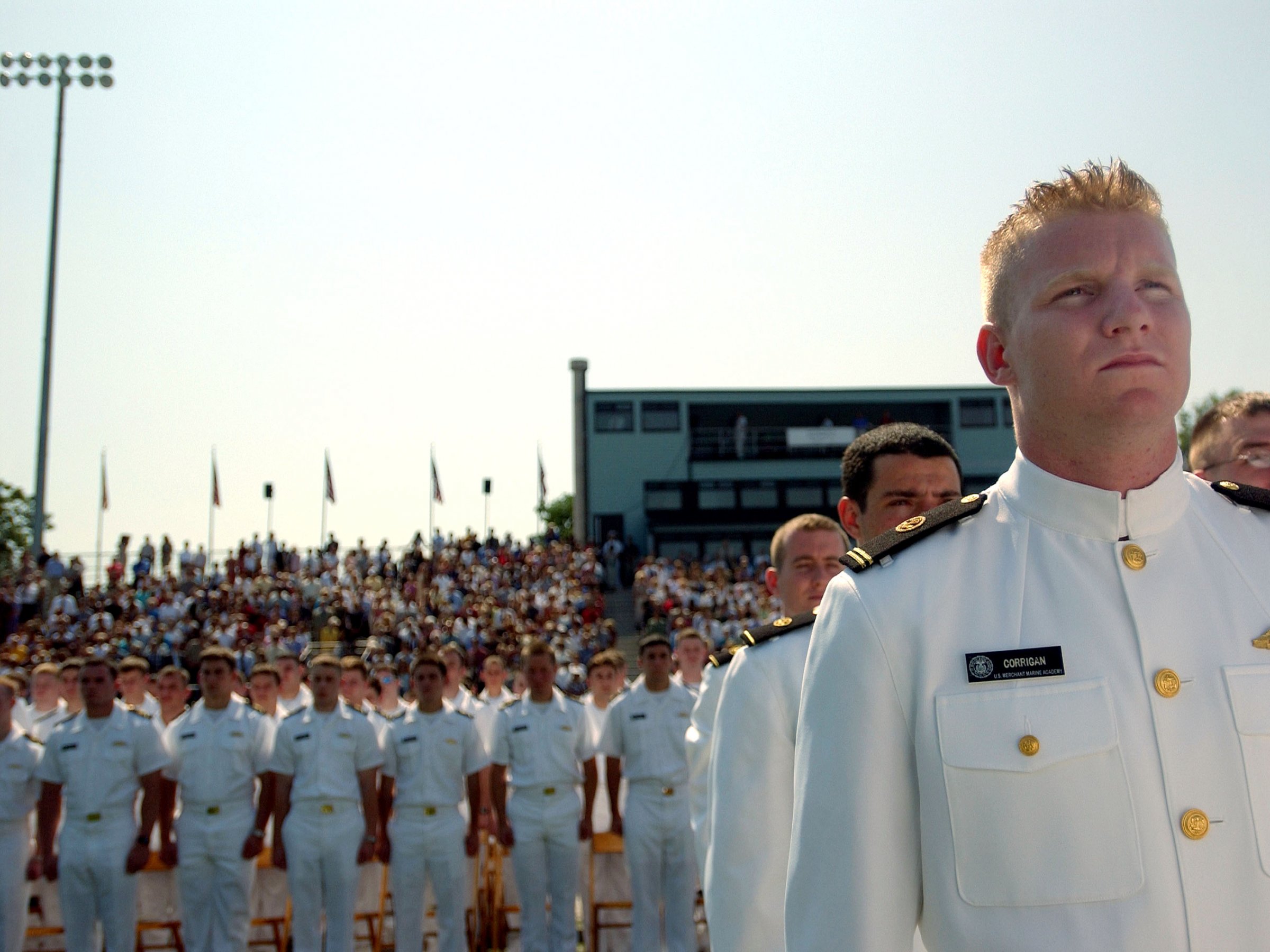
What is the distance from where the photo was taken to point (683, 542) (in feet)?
123

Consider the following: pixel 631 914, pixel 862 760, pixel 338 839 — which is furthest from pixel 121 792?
pixel 862 760

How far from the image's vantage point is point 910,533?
5.80ft

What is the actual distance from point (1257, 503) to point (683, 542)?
35.7 meters

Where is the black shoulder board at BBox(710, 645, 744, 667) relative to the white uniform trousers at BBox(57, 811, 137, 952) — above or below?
above

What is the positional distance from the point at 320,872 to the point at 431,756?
1254 millimetres

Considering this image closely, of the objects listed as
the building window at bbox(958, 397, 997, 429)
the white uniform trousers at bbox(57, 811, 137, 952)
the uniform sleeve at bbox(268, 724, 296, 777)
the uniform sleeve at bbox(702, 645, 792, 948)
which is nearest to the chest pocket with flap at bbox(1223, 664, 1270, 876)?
the uniform sleeve at bbox(702, 645, 792, 948)

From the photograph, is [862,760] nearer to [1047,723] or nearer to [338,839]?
[1047,723]

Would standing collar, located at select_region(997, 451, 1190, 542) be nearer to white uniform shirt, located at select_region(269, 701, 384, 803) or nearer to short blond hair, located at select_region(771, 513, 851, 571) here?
short blond hair, located at select_region(771, 513, 851, 571)

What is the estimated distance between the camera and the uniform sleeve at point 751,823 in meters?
2.91

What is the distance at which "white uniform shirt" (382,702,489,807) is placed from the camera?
9.23m

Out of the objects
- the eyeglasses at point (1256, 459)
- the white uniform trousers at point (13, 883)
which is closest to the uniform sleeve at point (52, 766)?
the white uniform trousers at point (13, 883)

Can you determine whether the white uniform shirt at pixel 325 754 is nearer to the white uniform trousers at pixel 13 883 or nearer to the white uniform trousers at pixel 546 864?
the white uniform trousers at pixel 546 864

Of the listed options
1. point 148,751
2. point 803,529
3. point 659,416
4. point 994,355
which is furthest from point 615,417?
point 994,355

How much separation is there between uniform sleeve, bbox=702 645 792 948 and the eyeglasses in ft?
5.31
